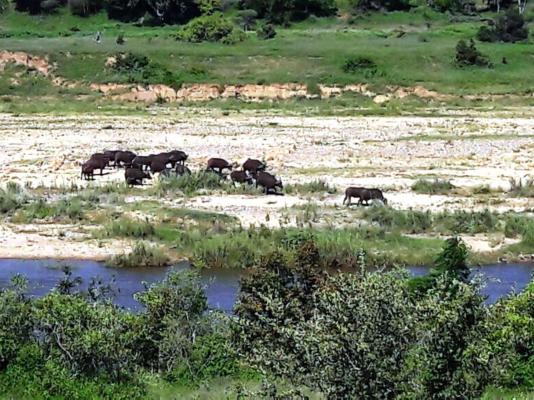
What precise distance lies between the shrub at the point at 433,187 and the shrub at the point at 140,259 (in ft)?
30.8

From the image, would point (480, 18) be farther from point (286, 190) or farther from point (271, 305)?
point (271, 305)

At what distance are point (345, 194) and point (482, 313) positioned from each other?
1946 cm

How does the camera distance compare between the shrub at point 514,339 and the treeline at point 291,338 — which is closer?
the treeline at point 291,338

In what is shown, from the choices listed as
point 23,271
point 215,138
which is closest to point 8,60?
point 215,138

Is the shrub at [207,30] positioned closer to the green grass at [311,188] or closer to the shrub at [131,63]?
the shrub at [131,63]

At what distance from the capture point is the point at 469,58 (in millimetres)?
66438

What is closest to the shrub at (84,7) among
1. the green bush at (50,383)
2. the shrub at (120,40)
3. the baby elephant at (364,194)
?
the shrub at (120,40)

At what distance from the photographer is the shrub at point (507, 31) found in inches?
2879

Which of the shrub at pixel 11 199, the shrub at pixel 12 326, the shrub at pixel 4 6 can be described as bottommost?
the shrub at pixel 4 6

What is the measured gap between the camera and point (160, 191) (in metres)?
30.1

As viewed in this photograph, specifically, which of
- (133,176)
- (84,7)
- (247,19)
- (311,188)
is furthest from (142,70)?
(311,188)

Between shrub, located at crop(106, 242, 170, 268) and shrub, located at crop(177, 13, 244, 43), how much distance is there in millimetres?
50790

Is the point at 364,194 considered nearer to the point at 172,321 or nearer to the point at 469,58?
the point at 172,321

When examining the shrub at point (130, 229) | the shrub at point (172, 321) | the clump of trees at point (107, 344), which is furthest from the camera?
the shrub at point (130, 229)
